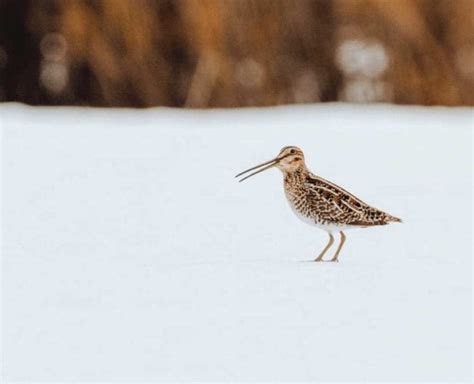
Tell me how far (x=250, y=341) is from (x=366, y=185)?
113 inches

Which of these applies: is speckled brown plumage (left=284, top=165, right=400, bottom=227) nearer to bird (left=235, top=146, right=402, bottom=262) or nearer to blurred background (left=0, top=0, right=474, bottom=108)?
bird (left=235, top=146, right=402, bottom=262)

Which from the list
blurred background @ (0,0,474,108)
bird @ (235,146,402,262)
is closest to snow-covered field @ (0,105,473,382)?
bird @ (235,146,402,262)

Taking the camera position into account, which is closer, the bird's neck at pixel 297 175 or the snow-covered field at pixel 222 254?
the snow-covered field at pixel 222 254

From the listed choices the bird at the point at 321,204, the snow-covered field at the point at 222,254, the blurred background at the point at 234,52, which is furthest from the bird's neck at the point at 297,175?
the blurred background at the point at 234,52

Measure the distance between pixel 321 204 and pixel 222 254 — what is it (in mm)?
406

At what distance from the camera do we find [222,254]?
4199mm

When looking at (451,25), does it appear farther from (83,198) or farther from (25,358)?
(25,358)

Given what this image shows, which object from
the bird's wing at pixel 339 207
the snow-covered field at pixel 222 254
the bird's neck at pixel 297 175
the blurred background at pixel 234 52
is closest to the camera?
the snow-covered field at pixel 222 254

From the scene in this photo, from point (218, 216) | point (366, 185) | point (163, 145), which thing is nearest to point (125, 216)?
point (218, 216)

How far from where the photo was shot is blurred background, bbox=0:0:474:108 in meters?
8.49

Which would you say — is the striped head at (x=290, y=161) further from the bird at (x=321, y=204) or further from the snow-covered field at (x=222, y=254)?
the snow-covered field at (x=222, y=254)

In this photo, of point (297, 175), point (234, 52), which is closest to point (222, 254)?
point (297, 175)

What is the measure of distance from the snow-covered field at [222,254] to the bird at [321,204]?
0.14 meters

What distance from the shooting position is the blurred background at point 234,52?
27.9 ft
